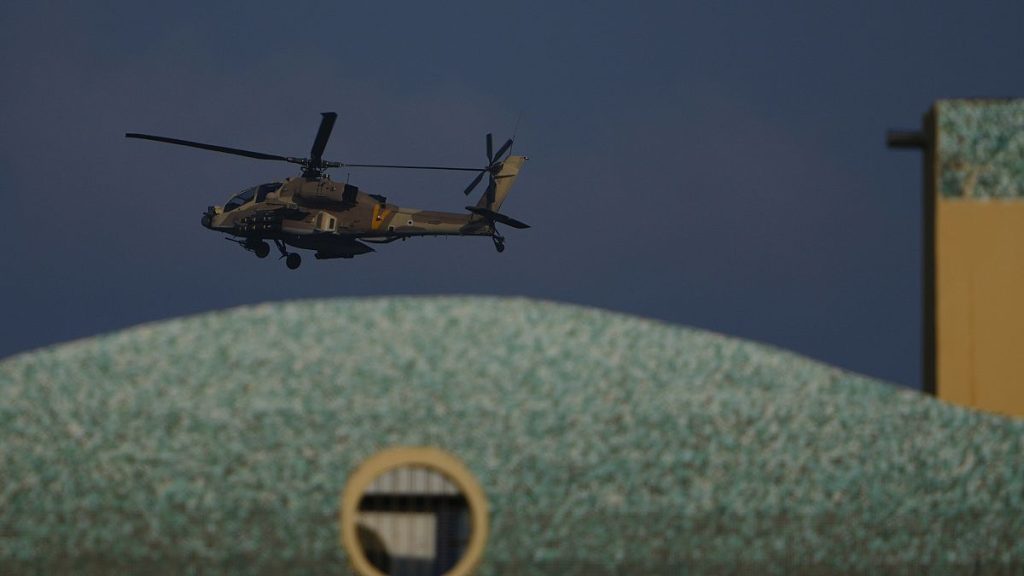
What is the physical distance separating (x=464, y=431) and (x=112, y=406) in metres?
2.70

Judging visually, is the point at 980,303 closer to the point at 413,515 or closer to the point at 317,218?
the point at 413,515

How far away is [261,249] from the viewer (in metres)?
32.7

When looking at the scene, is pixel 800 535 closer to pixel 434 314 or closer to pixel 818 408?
pixel 818 408

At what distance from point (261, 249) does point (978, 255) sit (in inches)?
902

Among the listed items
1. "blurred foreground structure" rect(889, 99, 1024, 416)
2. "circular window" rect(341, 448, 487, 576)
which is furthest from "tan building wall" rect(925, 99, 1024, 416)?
"circular window" rect(341, 448, 487, 576)

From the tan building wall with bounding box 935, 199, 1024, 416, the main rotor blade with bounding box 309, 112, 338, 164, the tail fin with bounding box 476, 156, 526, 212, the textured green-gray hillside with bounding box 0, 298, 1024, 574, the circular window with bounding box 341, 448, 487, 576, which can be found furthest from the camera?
the tail fin with bounding box 476, 156, 526, 212

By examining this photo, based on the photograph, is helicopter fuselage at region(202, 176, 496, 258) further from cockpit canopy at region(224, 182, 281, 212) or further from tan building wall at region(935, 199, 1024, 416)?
tan building wall at region(935, 199, 1024, 416)

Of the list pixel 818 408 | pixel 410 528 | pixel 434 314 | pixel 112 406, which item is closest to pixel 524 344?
pixel 434 314

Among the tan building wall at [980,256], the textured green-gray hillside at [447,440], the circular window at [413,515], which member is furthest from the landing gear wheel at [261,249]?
the tan building wall at [980,256]

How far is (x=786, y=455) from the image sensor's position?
10.9 m

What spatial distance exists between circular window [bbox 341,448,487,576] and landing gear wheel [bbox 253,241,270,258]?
2248 cm

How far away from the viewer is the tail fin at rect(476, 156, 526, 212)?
126ft


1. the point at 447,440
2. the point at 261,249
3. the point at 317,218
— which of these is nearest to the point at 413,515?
the point at 447,440

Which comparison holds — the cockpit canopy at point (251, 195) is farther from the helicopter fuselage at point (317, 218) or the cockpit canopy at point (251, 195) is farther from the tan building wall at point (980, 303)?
the tan building wall at point (980, 303)
